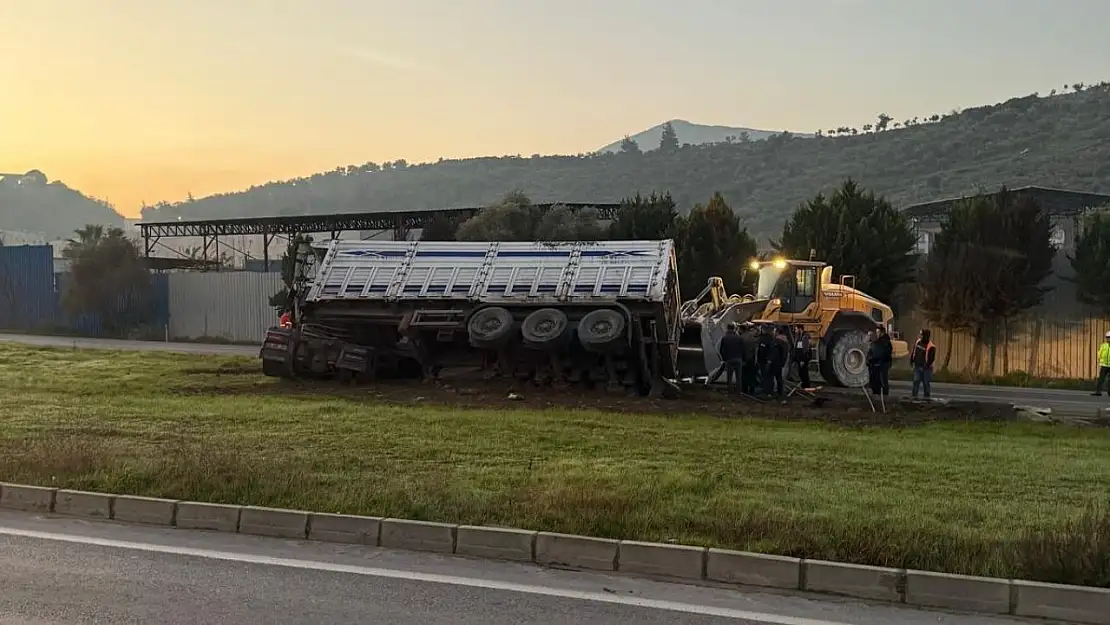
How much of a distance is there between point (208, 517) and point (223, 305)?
1358 inches

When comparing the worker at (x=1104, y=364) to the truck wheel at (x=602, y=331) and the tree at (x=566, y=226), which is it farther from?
the tree at (x=566, y=226)

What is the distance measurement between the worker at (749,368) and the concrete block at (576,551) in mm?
11914

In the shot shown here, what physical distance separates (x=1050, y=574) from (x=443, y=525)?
4.12 metres

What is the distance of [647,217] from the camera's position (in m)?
36.0

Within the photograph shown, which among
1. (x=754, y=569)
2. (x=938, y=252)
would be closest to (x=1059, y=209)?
(x=938, y=252)

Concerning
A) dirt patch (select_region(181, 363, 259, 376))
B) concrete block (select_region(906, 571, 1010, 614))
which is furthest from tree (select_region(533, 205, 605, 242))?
concrete block (select_region(906, 571, 1010, 614))

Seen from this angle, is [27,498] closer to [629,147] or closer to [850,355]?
[850,355]

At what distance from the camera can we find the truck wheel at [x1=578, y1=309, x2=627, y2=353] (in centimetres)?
1744

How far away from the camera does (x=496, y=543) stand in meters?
7.01

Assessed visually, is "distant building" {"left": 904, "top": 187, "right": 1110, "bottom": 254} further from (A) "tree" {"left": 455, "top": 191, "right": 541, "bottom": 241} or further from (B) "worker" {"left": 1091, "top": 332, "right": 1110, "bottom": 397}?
(A) "tree" {"left": 455, "top": 191, "right": 541, "bottom": 241}

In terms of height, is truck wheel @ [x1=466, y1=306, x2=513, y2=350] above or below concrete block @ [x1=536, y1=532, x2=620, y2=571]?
above

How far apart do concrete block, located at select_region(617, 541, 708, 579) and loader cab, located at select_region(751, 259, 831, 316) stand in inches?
585

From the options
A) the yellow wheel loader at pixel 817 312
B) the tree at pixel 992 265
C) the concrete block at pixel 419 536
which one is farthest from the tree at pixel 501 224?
the concrete block at pixel 419 536

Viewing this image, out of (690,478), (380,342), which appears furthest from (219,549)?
(380,342)
